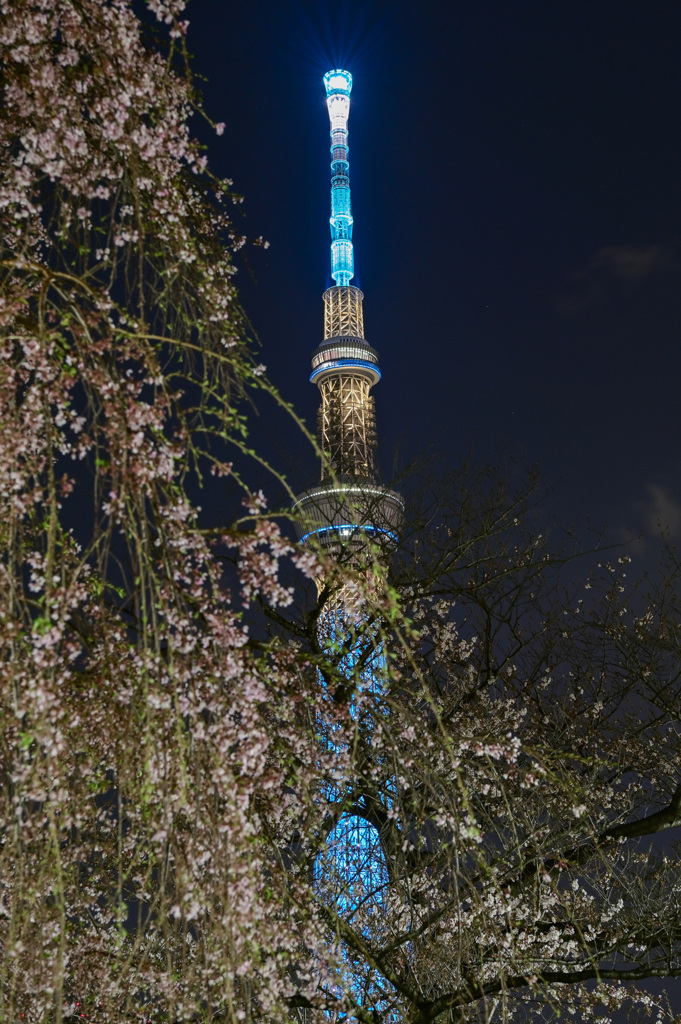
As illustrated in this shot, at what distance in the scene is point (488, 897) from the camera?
660cm

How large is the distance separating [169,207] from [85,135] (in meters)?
0.36

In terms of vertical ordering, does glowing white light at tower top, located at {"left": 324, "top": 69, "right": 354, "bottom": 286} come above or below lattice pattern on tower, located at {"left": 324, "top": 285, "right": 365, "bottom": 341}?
above

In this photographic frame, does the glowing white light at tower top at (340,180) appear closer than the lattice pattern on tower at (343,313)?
No

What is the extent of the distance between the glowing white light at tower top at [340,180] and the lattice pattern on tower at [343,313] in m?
1.08

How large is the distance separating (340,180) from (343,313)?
14.2 metres

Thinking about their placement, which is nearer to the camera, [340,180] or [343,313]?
[343,313]

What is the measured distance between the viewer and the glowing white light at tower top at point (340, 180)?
49.2 m

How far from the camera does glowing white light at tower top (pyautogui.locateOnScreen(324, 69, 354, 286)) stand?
49.2 meters

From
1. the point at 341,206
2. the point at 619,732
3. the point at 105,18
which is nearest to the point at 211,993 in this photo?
the point at 105,18

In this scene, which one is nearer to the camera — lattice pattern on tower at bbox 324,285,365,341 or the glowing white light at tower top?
lattice pattern on tower at bbox 324,285,365,341

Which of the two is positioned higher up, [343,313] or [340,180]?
[340,180]

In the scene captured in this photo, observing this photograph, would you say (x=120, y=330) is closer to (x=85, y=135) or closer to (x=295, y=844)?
(x=85, y=135)

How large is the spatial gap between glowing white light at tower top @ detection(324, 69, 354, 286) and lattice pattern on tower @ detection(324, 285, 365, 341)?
1.08m

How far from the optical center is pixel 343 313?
45969 millimetres
